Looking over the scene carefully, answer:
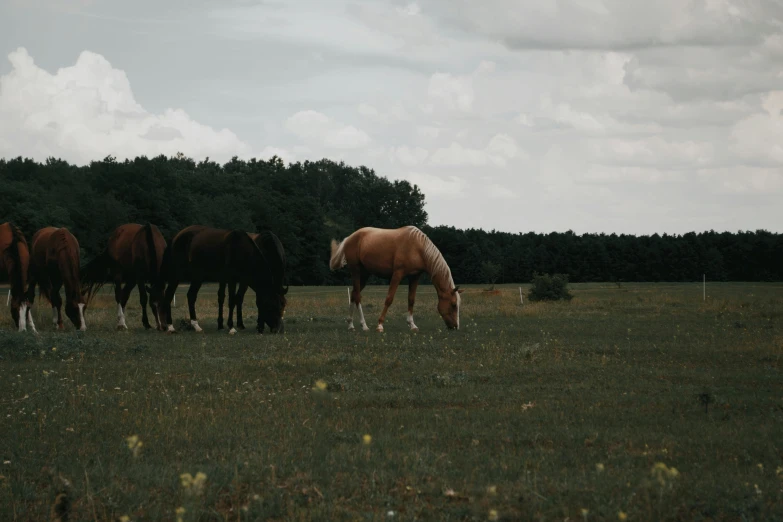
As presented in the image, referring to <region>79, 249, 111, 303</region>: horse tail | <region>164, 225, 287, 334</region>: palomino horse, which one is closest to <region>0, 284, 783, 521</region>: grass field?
<region>164, 225, 287, 334</region>: palomino horse

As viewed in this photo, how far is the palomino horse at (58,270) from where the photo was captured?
1925 centimetres

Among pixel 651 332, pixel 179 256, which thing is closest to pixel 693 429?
pixel 651 332

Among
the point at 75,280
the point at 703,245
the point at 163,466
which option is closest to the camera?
the point at 163,466

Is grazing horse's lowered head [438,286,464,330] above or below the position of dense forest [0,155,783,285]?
below

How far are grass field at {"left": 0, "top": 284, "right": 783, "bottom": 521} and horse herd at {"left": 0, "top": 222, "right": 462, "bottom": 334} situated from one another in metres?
2.80

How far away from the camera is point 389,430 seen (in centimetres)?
830

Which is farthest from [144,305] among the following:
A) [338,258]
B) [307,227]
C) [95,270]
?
[307,227]

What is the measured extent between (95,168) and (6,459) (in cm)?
8094

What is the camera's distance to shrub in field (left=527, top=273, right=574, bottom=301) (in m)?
35.6

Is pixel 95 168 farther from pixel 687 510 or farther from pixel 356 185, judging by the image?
pixel 687 510

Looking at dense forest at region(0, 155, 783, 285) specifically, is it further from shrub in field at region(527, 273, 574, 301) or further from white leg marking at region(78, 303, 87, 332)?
white leg marking at region(78, 303, 87, 332)

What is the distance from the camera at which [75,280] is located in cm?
1928

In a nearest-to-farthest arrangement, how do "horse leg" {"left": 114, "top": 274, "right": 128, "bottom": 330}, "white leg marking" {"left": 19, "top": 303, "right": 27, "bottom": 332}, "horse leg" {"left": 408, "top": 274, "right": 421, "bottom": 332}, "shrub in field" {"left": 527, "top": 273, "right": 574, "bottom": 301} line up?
1. "white leg marking" {"left": 19, "top": 303, "right": 27, "bottom": 332}
2. "horse leg" {"left": 114, "top": 274, "right": 128, "bottom": 330}
3. "horse leg" {"left": 408, "top": 274, "right": 421, "bottom": 332}
4. "shrub in field" {"left": 527, "top": 273, "right": 574, "bottom": 301}

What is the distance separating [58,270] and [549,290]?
22.0 metres
